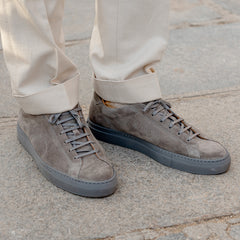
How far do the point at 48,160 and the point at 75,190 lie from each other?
138 mm

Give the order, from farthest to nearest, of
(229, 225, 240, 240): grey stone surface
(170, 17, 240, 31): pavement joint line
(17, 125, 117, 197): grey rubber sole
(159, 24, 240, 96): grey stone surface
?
(170, 17, 240, 31): pavement joint line, (159, 24, 240, 96): grey stone surface, (17, 125, 117, 197): grey rubber sole, (229, 225, 240, 240): grey stone surface

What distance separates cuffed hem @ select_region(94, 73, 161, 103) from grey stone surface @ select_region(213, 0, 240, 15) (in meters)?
1.68

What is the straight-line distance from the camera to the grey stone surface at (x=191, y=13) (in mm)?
2770

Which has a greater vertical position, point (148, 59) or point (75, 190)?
Result: point (148, 59)

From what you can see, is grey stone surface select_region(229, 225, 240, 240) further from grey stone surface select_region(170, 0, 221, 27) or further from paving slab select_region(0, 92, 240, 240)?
grey stone surface select_region(170, 0, 221, 27)

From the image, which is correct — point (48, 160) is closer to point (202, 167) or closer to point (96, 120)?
point (96, 120)

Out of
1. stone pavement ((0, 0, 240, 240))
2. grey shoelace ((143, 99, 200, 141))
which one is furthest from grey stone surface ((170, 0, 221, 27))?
grey shoelace ((143, 99, 200, 141))

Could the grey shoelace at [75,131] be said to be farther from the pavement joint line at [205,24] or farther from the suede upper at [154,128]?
the pavement joint line at [205,24]

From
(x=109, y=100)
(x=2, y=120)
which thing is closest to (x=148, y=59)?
(x=109, y=100)

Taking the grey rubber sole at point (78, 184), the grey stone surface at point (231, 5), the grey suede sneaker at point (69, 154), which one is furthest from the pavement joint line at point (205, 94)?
the grey stone surface at point (231, 5)

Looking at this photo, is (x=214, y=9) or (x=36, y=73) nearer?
(x=36, y=73)

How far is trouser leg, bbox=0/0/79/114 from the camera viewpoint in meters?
1.25

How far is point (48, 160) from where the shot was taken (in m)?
1.34

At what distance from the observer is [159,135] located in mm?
1422
